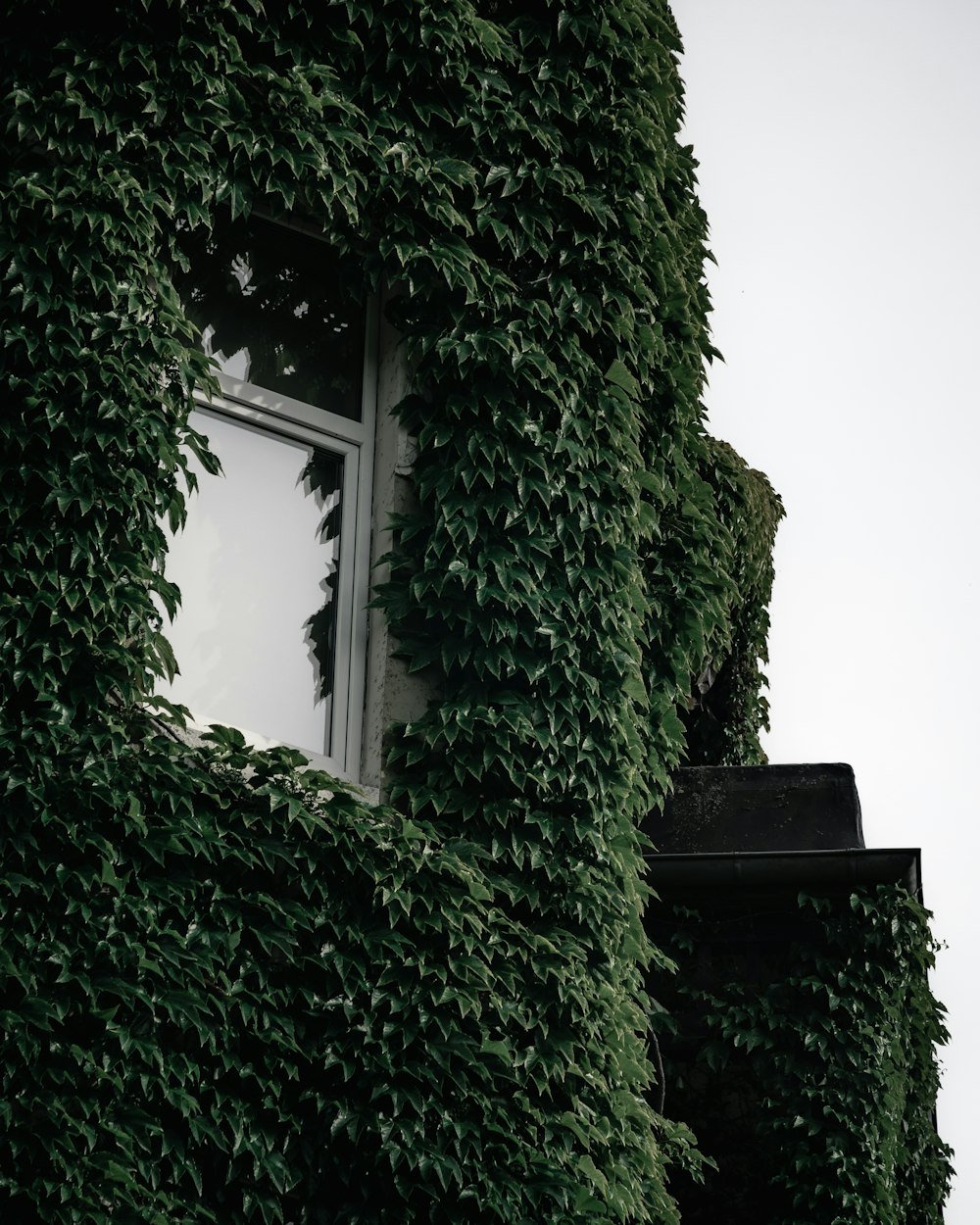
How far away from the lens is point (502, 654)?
7.39 m

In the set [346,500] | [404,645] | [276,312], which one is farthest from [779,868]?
[276,312]

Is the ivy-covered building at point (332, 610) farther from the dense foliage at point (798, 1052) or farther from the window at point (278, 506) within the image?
the dense foliage at point (798, 1052)

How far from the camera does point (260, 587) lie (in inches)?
297

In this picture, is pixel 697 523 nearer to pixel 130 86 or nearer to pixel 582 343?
pixel 582 343

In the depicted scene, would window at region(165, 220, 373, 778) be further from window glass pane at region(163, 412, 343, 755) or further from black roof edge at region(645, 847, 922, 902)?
black roof edge at region(645, 847, 922, 902)

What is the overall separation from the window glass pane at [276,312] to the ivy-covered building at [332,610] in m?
0.02

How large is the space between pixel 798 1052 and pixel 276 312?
4827 mm

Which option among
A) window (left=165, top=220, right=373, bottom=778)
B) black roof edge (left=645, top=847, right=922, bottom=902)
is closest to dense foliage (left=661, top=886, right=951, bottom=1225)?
black roof edge (left=645, top=847, right=922, bottom=902)

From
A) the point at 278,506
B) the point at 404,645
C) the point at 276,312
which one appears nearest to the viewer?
the point at 404,645

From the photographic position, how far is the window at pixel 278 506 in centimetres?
739

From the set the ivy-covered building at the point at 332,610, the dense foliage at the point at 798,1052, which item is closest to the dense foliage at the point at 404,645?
the ivy-covered building at the point at 332,610

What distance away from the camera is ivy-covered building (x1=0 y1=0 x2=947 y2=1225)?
6.23 m

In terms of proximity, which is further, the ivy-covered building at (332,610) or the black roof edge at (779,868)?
the black roof edge at (779,868)

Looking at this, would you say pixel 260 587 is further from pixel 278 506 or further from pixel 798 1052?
pixel 798 1052
